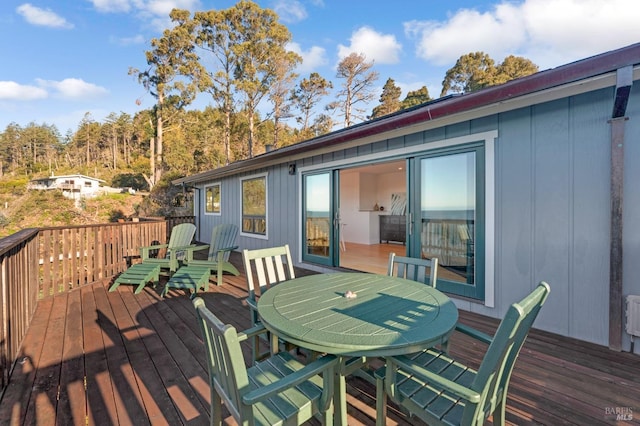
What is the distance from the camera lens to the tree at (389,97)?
17.5 metres

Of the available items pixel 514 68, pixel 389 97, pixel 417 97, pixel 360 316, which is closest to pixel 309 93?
pixel 389 97

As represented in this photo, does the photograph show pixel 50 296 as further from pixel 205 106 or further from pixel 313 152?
pixel 205 106

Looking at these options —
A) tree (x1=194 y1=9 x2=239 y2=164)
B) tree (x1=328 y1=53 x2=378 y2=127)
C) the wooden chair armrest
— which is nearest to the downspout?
the wooden chair armrest

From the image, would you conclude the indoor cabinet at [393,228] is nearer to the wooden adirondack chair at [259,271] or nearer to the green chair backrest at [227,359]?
the wooden adirondack chair at [259,271]

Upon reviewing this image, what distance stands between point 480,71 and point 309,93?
Result: 970cm

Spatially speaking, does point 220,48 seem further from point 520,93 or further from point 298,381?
point 298,381

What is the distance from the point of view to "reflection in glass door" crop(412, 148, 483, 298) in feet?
10.6

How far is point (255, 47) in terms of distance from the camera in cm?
1603

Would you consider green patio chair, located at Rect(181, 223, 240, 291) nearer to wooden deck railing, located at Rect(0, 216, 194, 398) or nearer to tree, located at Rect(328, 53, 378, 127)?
wooden deck railing, located at Rect(0, 216, 194, 398)

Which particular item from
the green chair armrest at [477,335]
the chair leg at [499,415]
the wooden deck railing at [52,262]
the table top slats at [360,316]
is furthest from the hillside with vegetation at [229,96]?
the chair leg at [499,415]

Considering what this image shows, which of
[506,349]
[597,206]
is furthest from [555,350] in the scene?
[506,349]

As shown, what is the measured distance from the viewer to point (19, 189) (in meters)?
21.8

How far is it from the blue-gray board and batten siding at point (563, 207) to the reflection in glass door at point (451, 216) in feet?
0.75

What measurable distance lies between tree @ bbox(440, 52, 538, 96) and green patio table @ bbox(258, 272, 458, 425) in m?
15.9
